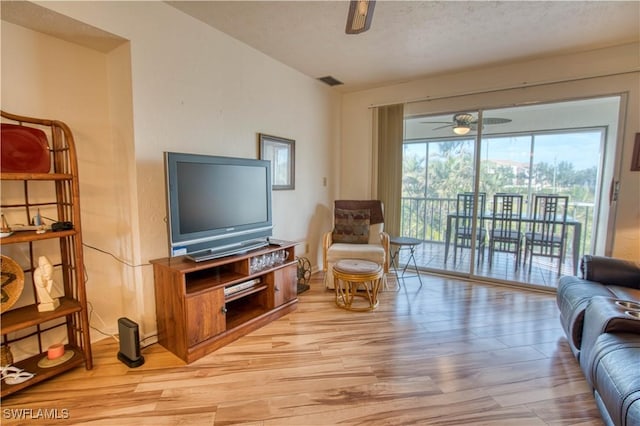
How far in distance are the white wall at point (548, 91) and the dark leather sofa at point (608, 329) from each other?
3.63 feet

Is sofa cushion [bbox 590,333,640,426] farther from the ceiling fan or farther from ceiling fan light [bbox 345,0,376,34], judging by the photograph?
the ceiling fan

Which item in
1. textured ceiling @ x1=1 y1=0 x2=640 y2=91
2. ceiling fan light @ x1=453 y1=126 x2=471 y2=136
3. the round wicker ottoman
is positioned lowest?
the round wicker ottoman

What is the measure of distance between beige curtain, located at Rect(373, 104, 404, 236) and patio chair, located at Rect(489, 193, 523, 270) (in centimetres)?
114

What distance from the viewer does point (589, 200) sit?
3.34m

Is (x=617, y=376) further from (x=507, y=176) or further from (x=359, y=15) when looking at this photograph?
(x=507, y=176)

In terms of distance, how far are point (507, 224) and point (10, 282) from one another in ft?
14.7

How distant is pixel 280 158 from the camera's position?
10.9 feet

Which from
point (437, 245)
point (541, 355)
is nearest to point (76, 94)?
point (541, 355)

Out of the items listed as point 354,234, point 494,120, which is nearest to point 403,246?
point 354,234

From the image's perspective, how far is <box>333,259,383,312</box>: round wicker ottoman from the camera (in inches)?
109

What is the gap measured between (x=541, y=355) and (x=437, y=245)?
2.23 meters

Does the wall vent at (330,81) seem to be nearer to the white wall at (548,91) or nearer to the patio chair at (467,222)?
the white wall at (548,91)

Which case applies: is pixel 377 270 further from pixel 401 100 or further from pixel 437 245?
pixel 401 100

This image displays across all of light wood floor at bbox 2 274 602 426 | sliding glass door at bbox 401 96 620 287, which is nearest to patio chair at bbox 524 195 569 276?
sliding glass door at bbox 401 96 620 287
